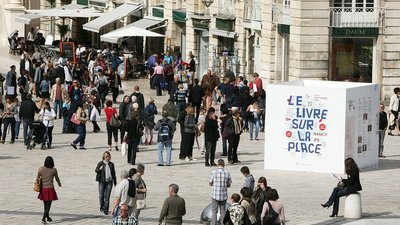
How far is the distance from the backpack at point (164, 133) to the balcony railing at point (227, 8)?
21.2 meters

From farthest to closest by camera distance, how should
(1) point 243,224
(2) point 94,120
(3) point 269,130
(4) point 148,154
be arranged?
(2) point 94,120 → (4) point 148,154 → (3) point 269,130 → (1) point 243,224

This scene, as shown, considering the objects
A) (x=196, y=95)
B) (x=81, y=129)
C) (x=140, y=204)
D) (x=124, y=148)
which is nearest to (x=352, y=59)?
(x=196, y=95)

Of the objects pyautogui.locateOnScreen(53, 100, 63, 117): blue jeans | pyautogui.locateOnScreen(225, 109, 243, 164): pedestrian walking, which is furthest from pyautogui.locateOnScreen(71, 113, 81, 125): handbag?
pyautogui.locateOnScreen(53, 100, 63, 117): blue jeans

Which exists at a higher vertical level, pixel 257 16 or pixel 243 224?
pixel 257 16

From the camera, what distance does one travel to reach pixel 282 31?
188ft

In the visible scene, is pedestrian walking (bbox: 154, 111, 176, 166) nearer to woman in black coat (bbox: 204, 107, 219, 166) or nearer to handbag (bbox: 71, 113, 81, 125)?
woman in black coat (bbox: 204, 107, 219, 166)

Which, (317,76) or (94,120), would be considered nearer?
(94,120)

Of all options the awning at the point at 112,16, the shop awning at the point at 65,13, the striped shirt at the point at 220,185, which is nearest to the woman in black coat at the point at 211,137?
the striped shirt at the point at 220,185

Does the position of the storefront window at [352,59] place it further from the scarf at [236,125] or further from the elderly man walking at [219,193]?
the elderly man walking at [219,193]

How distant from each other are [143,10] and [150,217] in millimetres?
37227

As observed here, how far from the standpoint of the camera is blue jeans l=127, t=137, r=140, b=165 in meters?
40.4

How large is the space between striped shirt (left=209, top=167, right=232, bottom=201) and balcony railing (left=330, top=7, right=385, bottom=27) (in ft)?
79.5

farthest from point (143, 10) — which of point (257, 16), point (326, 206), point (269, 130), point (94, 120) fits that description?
point (326, 206)

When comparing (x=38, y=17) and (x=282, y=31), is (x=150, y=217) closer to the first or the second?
(x=282, y=31)
